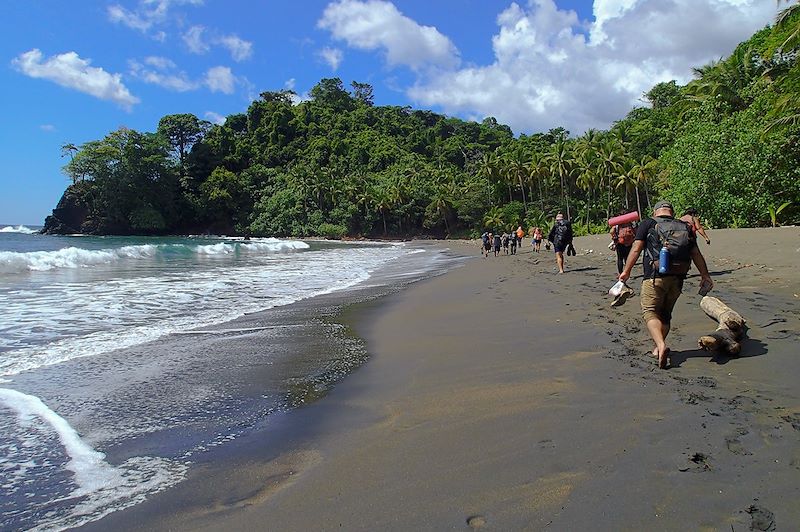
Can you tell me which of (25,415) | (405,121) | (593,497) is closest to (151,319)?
(25,415)

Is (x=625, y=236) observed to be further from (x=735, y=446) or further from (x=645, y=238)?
(x=735, y=446)

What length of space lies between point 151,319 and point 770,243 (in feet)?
52.4

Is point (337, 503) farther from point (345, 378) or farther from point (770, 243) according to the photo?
point (770, 243)

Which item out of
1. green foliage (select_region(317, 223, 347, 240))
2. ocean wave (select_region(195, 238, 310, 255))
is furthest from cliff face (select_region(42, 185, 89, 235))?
ocean wave (select_region(195, 238, 310, 255))

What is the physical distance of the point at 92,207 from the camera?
308 ft

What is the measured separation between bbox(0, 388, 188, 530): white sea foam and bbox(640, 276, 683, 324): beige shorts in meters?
4.20

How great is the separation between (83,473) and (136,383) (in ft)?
6.79

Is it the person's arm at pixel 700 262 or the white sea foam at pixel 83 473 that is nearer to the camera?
the white sea foam at pixel 83 473

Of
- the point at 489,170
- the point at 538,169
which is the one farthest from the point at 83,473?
the point at 489,170

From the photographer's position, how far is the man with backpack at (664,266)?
465cm

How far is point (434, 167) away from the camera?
9638 centimetres

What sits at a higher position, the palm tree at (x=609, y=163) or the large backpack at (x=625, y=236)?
the palm tree at (x=609, y=163)

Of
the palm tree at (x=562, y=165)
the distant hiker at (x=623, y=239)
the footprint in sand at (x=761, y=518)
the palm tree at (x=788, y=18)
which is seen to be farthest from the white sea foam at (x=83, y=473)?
the palm tree at (x=562, y=165)

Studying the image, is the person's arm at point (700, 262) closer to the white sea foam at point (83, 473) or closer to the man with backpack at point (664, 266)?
the man with backpack at point (664, 266)
